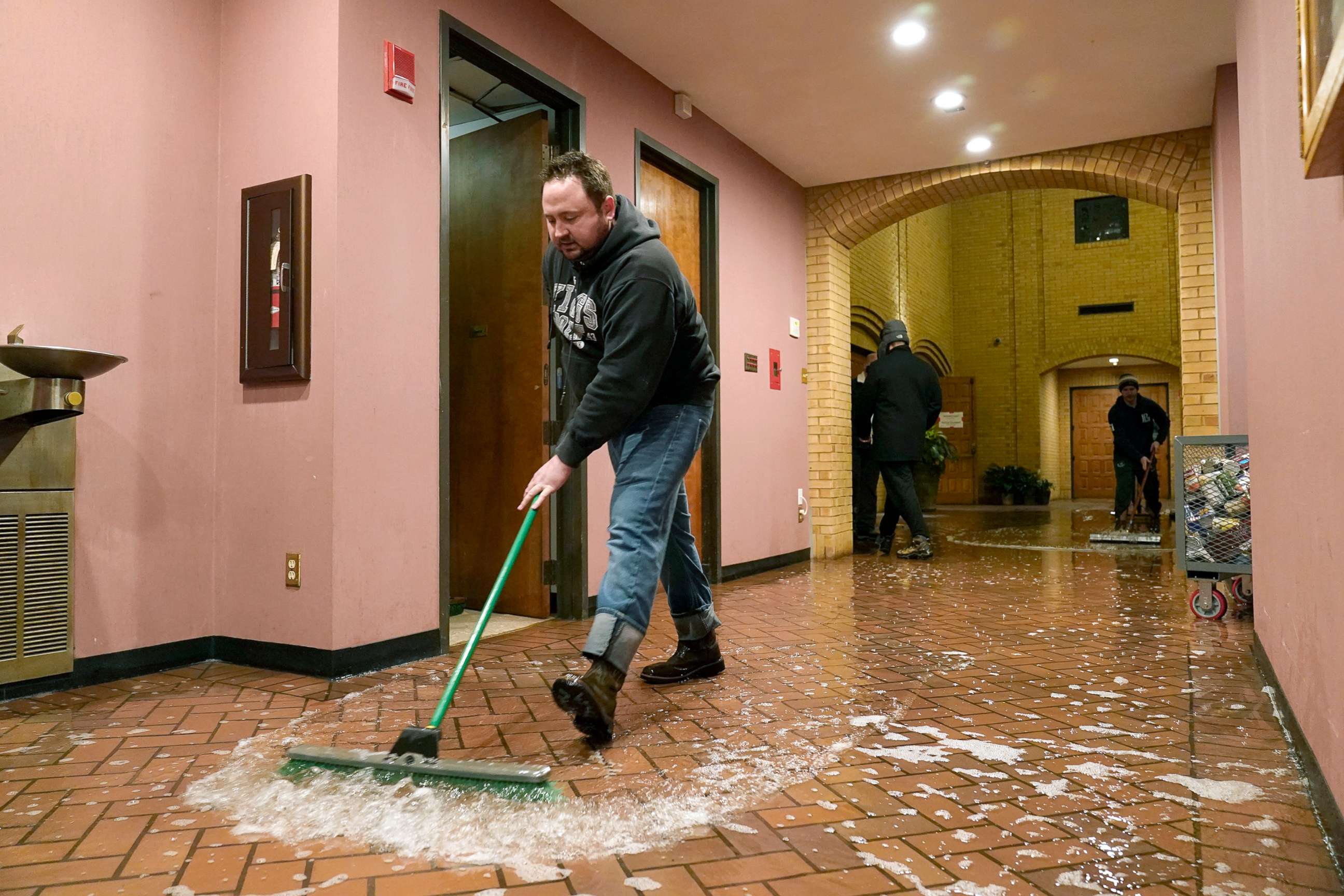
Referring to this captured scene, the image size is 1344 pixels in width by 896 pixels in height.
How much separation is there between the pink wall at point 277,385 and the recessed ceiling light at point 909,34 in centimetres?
294

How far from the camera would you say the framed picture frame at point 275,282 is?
10.3 ft

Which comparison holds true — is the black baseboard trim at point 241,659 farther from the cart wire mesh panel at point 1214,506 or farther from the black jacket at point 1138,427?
the black jacket at point 1138,427

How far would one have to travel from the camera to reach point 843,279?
748cm

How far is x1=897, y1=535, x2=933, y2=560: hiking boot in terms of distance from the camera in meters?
6.66

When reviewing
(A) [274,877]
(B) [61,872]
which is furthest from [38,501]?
(A) [274,877]

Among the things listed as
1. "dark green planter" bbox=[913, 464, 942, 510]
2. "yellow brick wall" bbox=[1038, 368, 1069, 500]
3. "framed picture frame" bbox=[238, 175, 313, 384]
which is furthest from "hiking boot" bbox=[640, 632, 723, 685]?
"yellow brick wall" bbox=[1038, 368, 1069, 500]

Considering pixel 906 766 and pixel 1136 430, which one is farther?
pixel 1136 430

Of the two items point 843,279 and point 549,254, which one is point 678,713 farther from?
point 843,279

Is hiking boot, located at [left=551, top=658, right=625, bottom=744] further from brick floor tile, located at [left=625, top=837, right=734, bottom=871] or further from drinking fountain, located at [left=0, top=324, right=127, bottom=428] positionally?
drinking fountain, located at [left=0, top=324, right=127, bottom=428]

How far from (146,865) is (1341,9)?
7.80 ft

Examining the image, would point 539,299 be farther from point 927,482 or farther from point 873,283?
point 927,482

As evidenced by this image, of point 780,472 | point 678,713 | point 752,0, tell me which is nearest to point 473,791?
point 678,713

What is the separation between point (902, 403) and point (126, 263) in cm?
532

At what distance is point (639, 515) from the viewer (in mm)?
2391
